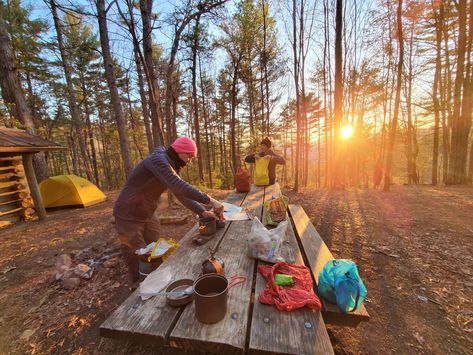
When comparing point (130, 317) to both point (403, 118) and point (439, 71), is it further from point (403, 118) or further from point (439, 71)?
point (403, 118)

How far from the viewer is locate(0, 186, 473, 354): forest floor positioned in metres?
1.94

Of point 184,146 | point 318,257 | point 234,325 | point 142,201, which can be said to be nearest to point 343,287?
point 318,257

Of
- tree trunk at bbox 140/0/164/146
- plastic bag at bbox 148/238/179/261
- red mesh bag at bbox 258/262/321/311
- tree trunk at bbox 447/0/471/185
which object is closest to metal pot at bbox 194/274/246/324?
red mesh bag at bbox 258/262/321/311

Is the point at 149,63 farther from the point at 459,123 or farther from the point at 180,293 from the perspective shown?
the point at 459,123

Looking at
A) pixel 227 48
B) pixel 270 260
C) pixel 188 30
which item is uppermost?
pixel 227 48

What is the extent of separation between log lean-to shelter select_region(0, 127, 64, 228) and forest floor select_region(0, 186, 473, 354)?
2.01ft

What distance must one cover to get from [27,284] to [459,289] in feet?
18.6

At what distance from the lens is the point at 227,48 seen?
12.0 m

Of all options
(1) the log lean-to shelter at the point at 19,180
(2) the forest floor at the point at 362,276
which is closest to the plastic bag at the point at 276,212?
(2) the forest floor at the point at 362,276

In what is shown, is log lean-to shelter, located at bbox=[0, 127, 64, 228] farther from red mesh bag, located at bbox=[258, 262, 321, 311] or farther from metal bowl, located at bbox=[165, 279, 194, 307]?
red mesh bag, located at bbox=[258, 262, 321, 311]

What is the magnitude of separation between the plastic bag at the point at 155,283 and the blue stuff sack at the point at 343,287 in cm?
108

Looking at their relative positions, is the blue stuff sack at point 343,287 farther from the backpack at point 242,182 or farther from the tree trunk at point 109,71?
the tree trunk at point 109,71

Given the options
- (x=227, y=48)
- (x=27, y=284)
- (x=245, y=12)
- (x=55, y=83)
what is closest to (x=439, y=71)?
(x=245, y=12)

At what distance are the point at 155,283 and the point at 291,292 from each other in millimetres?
898
